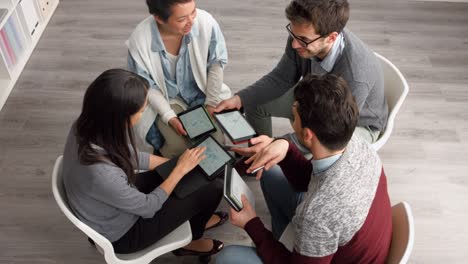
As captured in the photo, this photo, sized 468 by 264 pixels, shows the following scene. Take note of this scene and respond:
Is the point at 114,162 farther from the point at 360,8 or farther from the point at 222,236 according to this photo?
the point at 360,8

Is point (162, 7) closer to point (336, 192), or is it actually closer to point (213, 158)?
point (213, 158)

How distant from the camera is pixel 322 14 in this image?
5.44 ft

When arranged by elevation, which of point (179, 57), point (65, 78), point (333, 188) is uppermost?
point (179, 57)

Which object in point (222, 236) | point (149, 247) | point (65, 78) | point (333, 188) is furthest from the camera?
point (65, 78)

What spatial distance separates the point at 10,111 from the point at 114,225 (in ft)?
5.34

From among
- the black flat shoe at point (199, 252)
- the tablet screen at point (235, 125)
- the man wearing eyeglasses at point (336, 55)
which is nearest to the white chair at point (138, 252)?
the black flat shoe at point (199, 252)

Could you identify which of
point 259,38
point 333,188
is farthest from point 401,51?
point 333,188

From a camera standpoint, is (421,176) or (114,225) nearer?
(114,225)

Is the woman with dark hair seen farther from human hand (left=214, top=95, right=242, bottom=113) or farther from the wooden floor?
the wooden floor

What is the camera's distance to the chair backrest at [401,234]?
1.36 metres

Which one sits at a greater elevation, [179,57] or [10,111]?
[179,57]

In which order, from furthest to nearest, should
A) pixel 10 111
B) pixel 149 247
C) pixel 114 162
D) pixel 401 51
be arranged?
pixel 401 51 → pixel 10 111 → pixel 149 247 → pixel 114 162

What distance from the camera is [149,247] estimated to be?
67.6 inches

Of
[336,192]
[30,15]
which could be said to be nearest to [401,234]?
[336,192]
